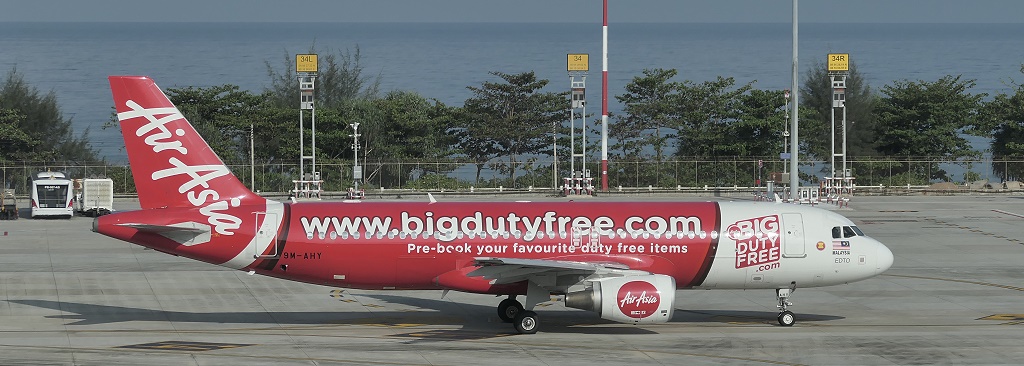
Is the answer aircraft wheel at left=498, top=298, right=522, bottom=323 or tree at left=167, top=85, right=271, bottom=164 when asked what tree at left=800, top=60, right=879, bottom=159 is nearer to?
tree at left=167, top=85, right=271, bottom=164

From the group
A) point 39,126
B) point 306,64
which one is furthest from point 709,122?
point 39,126

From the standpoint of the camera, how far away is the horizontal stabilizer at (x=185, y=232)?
32.4 meters

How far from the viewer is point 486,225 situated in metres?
33.4

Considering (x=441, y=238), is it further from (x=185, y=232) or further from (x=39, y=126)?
(x=39, y=126)

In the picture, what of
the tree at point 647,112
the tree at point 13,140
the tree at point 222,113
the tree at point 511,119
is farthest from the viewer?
the tree at point 647,112

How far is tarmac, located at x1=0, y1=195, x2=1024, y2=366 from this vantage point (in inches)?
1185

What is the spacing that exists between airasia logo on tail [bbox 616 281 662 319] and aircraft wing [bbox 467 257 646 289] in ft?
3.41

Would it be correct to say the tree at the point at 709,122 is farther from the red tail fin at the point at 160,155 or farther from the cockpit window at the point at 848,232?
the red tail fin at the point at 160,155

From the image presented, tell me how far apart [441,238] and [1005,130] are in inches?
3343

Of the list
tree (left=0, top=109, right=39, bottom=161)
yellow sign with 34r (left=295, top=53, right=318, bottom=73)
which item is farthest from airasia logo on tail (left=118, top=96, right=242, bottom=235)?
tree (left=0, top=109, right=39, bottom=161)

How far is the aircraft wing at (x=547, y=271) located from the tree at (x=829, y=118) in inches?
2896

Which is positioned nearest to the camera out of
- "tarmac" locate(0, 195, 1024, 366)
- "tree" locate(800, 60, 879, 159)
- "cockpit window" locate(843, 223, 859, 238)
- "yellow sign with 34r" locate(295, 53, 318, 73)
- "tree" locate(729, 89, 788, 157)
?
"tarmac" locate(0, 195, 1024, 366)

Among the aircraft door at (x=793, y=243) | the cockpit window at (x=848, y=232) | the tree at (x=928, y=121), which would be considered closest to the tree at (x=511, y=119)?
the tree at (x=928, y=121)

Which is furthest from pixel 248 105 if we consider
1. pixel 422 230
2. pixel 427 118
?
pixel 422 230
